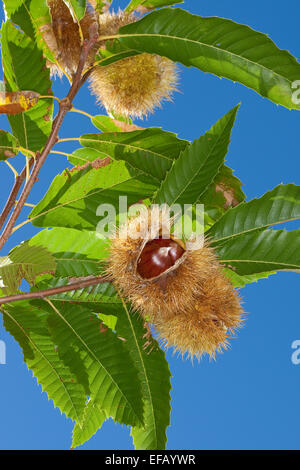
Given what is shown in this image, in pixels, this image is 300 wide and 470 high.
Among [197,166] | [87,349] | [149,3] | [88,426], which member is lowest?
[88,426]

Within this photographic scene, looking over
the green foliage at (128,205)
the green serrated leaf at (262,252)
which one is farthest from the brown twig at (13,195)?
the green serrated leaf at (262,252)

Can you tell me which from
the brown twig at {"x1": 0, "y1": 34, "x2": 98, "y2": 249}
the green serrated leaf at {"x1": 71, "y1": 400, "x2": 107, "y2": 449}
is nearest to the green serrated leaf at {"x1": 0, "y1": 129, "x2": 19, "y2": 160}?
the brown twig at {"x1": 0, "y1": 34, "x2": 98, "y2": 249}

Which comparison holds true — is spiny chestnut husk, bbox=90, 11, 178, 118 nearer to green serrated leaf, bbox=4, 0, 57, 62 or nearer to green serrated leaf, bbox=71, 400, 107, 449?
green serrated leaf, bbox=4, 0, 57, 62

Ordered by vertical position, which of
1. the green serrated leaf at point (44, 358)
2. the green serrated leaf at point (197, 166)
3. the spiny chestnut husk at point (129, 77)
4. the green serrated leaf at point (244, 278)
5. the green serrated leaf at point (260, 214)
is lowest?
the green serrated leaf at point (44, 358)

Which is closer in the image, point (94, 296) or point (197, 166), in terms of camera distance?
point (197, 166)

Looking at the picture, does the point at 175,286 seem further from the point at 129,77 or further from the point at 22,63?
the point at 22,63

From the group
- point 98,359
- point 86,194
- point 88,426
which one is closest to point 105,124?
point 86,194

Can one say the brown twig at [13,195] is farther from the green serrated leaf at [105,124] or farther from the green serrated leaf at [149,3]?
the green serrated leaf at [149,3]

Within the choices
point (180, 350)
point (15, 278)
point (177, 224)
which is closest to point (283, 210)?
point (177, 224)
